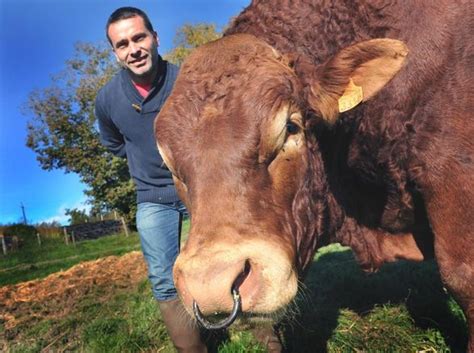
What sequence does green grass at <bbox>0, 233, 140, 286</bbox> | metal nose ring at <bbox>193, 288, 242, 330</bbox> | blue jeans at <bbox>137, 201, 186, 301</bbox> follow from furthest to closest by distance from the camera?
green grass at <bbox>0, 233, 140, 286</bbox>
blue jeans at <bbox>137, 201, 186, 301</bbox>
metal nose ring at <bbox>193, 288, 242, 330</bbox>

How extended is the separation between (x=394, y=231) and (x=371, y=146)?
873mm

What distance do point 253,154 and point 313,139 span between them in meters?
0.64

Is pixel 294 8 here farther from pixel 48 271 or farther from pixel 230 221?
pixel 48 271

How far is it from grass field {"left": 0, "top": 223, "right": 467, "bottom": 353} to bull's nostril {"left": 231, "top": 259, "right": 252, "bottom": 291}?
2.25ft

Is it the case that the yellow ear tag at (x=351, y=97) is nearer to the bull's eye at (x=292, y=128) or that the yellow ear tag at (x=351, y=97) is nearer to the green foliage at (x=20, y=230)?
the bull's eye at (x=292, y=128)

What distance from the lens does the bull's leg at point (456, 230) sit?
2951 mm

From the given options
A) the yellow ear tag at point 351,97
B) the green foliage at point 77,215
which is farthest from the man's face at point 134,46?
the green foliage at point 77,215

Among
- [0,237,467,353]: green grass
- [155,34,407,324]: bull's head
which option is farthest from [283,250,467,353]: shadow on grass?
[155,34,407,324]: bull's head

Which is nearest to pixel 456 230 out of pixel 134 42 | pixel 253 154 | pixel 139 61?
pixel 253 154

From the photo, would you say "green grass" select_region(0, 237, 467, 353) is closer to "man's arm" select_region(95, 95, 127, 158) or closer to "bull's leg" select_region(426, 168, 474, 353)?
"bull's leg" select_region(426, 168, 474, 353)

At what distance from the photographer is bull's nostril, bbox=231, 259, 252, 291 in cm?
220

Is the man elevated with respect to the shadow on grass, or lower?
elevated

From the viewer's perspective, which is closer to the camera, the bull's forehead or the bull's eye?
the bull's forehead

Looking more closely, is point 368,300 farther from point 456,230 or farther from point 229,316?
point 229,316
